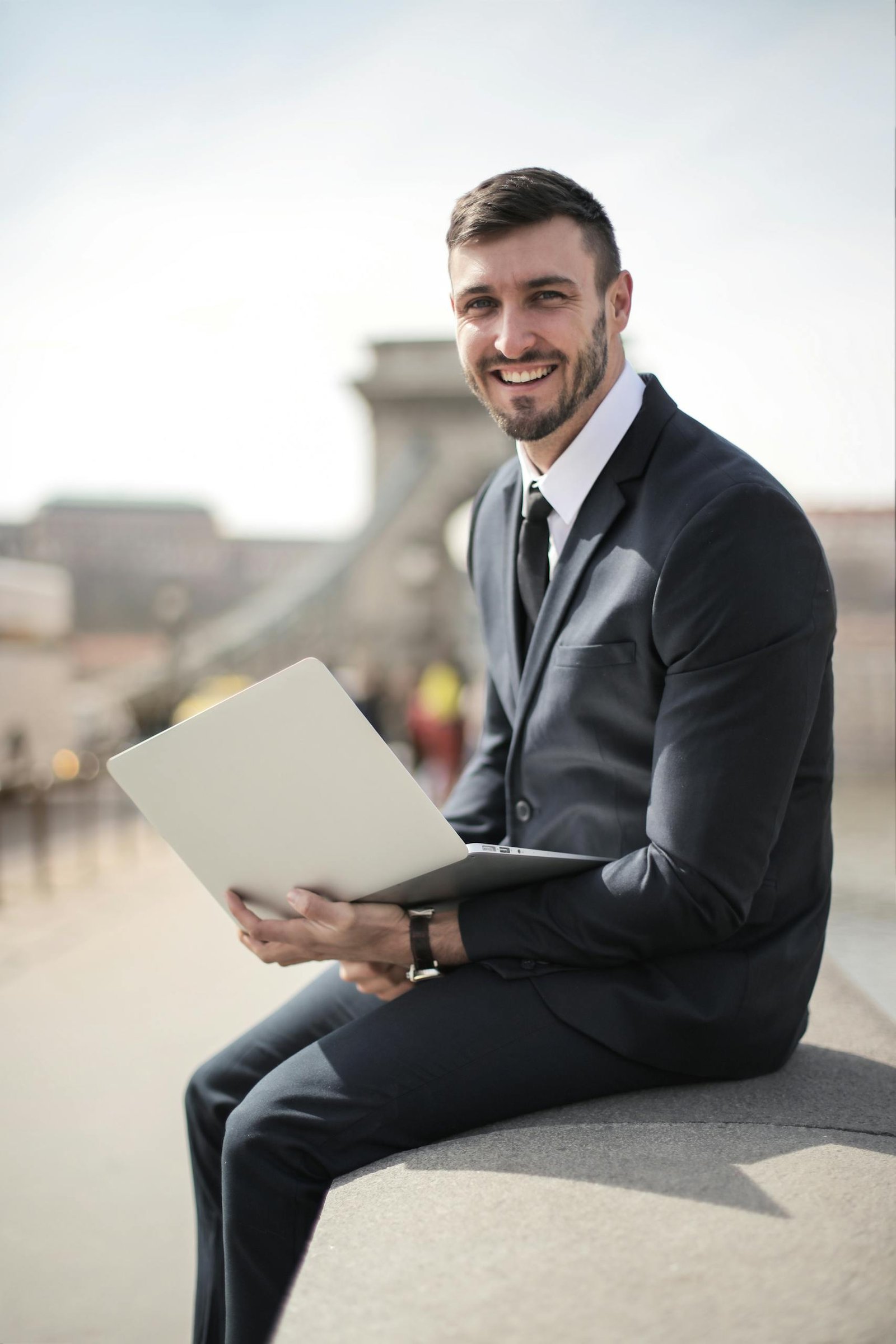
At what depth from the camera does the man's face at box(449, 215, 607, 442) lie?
1561 mm

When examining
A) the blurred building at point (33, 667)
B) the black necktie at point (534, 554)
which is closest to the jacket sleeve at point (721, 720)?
the black necktie at point (534, 554)

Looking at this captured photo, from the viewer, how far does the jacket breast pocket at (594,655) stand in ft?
4.67

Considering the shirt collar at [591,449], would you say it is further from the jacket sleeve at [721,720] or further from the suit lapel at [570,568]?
the jacket sleeve at [721,720]

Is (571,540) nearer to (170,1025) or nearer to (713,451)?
(713,451)

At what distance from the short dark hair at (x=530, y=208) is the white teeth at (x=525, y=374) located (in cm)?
15

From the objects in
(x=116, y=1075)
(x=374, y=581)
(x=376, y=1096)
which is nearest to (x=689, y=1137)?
(x=376, y=1096)

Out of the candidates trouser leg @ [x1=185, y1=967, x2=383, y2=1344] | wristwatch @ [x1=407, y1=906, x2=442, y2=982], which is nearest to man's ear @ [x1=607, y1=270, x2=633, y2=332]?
wristwatch @ [x1=407, y1=906, x2=442, y2=982]

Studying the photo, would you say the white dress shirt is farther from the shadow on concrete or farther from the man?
the shadow on concrete

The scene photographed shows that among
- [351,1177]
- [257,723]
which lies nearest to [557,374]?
[257,723]

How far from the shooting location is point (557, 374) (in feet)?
5.24

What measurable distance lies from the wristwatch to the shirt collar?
632 mm

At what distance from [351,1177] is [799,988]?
0.64 m

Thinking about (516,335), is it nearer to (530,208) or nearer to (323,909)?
(530,208)

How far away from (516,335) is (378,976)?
96 centimetres
